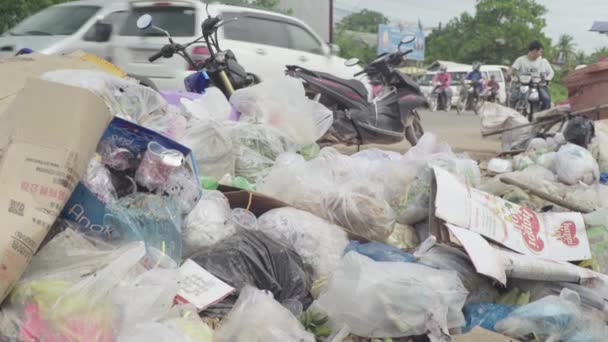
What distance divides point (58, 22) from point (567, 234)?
615 cm

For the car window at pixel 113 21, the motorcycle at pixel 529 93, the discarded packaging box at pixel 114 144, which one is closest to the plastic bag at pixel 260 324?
the discarded packaging box at pixel 114 144

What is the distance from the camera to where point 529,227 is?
279 centimetres

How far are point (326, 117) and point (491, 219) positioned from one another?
4.62ft

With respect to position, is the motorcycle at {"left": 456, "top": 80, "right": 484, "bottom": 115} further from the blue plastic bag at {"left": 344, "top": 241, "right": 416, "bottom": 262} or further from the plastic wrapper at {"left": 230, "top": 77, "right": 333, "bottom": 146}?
the blue plastic bag at {"left": 344, "top": 241, "right": 416, "bottom": 262}

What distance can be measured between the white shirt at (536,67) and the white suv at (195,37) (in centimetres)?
387

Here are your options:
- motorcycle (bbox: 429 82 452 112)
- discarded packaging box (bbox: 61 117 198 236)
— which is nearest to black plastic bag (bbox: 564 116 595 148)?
discarded packaging box (bbox: 61 117 198 236)

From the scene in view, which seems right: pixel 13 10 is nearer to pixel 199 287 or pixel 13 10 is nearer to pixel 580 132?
pixel 580 132

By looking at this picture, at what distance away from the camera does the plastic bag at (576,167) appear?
383cm

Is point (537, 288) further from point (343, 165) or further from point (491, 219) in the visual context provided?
point (343, 165)

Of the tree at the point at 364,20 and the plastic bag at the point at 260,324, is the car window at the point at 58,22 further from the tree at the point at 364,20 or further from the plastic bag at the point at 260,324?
the tree at the point at 364,20

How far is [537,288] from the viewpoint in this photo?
2.35 meters

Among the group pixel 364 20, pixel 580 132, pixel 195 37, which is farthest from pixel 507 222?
pixel 364 20

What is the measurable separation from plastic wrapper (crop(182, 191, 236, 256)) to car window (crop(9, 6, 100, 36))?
5267mm

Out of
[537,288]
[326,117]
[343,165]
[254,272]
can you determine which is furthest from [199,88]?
[537,288]
